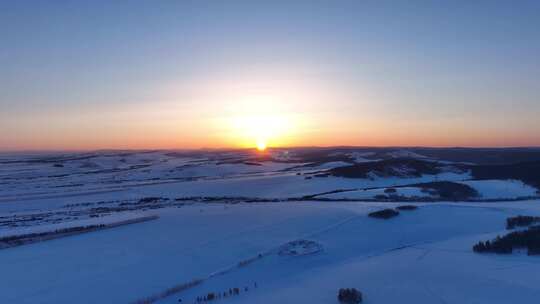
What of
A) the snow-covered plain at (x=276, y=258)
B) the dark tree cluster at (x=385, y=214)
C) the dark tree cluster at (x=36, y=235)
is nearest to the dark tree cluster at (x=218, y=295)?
the snow-covered plain at (x=276, y=258)

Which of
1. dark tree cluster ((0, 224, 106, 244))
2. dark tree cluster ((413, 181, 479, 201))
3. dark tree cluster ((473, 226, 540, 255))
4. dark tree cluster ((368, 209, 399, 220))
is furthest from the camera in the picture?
dark tree cluster ((413, 181, 479, 201))

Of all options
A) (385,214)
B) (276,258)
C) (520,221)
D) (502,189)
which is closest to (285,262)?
(276,258)

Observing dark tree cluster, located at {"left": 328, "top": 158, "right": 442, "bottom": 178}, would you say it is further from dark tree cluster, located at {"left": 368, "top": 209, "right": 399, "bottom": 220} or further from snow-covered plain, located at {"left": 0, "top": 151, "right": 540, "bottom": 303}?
dark tree cluster, located at {"left": 368, "top": 209, "right": 399, "bottom": 220}

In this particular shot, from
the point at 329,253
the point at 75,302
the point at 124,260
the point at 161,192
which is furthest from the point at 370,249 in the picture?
the point at 161,192

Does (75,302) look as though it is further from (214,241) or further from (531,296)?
(531,296)

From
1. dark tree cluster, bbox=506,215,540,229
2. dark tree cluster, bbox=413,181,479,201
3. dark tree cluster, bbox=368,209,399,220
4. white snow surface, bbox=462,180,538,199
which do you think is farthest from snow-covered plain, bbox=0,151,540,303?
white snow surface, bbox=462,180,538,199

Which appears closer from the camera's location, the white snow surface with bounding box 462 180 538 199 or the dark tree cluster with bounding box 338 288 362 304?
the dark tree cluster with bounding box 338 288 362 304
